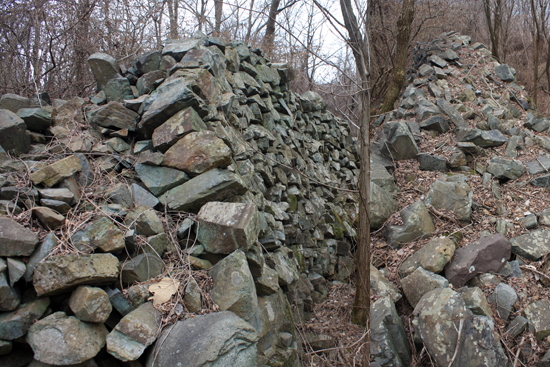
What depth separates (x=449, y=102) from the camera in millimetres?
9055

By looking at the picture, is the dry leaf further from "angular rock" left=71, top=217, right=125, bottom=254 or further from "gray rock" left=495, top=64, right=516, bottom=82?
"gray rock" left=495, top=64, right=516, bottom=82

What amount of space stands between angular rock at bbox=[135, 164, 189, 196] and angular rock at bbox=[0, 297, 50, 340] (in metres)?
1.34

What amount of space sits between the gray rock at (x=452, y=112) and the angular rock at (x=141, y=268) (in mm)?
7790

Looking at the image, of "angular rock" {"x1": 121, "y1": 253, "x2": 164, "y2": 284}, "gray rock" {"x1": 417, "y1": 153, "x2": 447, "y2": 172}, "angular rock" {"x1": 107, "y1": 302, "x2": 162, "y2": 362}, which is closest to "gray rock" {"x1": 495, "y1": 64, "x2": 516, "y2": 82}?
"gray rock" {"x1": 417, "y1": 153, "x2": 447, "y2": 172}

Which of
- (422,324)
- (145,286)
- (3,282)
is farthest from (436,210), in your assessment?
(3,282)

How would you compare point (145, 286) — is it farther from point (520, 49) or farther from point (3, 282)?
point (520, 49)

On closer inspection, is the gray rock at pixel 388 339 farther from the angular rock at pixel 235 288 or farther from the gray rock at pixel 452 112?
the gray rock at pixel 452 112

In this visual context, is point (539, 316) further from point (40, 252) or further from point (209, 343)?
point (40, 252)

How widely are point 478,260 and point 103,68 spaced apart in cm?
540

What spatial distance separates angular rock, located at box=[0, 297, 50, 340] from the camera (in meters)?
2.04

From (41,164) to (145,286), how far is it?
1.62 m

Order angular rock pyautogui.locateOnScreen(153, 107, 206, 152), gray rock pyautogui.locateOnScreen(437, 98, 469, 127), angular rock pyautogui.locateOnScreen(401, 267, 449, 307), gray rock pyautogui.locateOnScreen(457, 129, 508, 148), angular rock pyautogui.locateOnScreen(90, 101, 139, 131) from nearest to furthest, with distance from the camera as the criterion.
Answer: angular rock pyautogui.locateOnScreen(153, 107, 206, 152), angular rock pyautogui.locateOnScreen(90, 101, 139, 131), angular rock pyautogui.locateOnScreen(401, 267, 449, 307), gray rock pyautogui.locateOnScreen(457, 129, 508, 148), gray rock pyautogui.locateOnScreen(437, 98, 469, 127)

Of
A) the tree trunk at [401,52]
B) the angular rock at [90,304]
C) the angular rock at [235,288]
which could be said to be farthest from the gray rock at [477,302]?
the tree trunk at [401,52]

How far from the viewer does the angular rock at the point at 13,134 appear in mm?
3227
